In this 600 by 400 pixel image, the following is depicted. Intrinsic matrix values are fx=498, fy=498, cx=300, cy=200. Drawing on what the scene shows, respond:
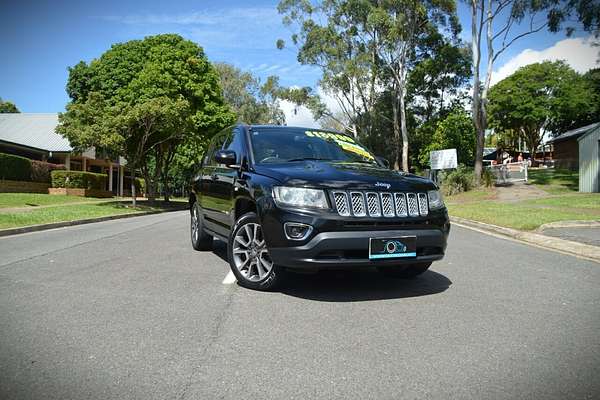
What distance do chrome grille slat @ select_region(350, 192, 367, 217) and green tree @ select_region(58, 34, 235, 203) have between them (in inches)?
835

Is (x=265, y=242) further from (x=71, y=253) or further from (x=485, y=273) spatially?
(x=71, y=253)

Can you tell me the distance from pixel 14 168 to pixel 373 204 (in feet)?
90.6

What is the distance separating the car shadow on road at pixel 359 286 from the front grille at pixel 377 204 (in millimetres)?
860

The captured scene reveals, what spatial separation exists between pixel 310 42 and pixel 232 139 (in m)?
32.3

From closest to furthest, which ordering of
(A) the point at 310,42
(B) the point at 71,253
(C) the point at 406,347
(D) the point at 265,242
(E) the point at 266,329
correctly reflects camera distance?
(C) the point at 406,347 → (E) the point at 266,329 → (D) the point at 265,242 → (B) the point at 71,253 → (A) the point at 310,42

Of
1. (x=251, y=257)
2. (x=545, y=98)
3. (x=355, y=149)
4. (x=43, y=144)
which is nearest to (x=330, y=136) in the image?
(x=355, y=149)

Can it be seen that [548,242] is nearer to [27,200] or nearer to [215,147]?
[215,147]

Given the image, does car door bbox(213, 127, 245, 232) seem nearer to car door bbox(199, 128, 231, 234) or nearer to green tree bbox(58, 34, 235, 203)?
car door bbox(199, 128, 231, 234)

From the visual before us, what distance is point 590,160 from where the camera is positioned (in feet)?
77.6

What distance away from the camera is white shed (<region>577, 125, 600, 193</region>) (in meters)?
23.3

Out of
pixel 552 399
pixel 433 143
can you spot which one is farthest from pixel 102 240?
pixel 433 143

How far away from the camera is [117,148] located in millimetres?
24141

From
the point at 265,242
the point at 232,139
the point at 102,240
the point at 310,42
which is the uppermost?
the point at 310,42

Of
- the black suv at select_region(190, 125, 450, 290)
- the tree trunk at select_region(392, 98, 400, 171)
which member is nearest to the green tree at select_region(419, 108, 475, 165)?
the tree trunk at select_region(392, 98, 400, 171)
